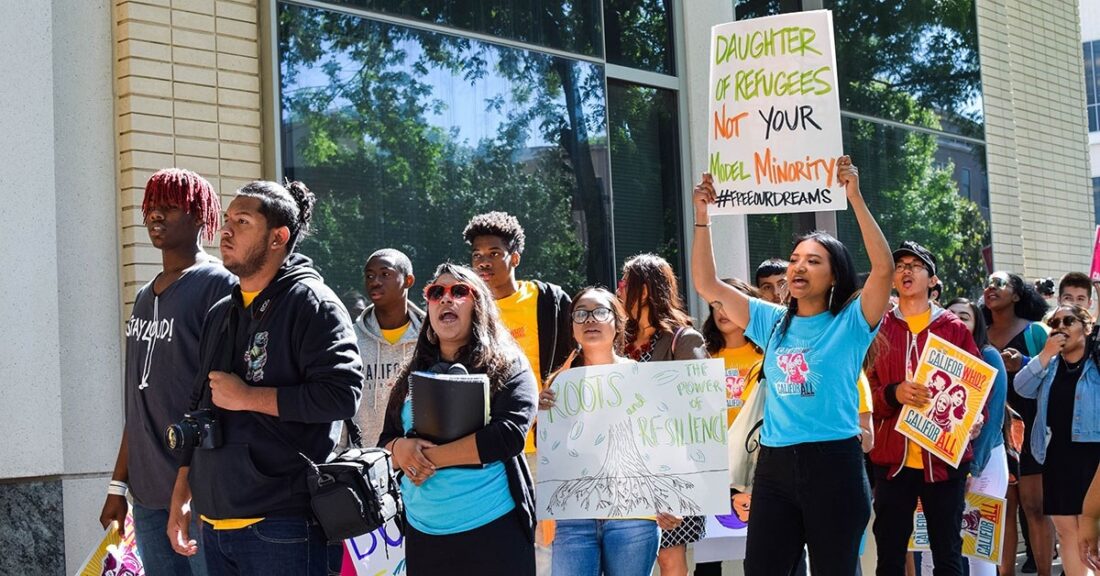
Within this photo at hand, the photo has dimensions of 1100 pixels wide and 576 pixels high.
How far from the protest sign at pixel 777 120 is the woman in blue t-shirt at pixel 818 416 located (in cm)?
52

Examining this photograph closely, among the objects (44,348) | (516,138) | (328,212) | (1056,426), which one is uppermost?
(516,138)

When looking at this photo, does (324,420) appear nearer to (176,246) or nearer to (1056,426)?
(176,246)

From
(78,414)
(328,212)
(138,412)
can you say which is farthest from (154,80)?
(138,412)

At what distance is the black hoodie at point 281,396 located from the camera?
437cm

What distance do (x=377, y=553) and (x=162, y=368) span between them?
1.85 meters

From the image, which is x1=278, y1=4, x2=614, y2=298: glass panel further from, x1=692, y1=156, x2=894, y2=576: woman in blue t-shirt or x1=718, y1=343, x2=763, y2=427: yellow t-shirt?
x1=692, y1=156, x2=894, y2=576: woman in blue t-shirt

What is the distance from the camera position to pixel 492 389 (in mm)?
5051

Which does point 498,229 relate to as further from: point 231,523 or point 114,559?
point 231,523

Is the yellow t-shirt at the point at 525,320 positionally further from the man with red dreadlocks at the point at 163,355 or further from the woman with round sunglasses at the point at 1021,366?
the woman with round sunglasses at the point at 1021,366

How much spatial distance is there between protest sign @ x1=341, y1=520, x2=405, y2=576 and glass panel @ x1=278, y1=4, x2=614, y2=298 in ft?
5.98

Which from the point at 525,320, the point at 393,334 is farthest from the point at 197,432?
the point at 393,334

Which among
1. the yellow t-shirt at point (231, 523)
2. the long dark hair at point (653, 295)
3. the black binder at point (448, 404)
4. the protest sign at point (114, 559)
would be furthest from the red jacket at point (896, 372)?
the yellow t-shirt at point (231, 523)

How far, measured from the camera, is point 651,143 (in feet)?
34.6

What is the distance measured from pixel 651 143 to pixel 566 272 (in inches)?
62.4
